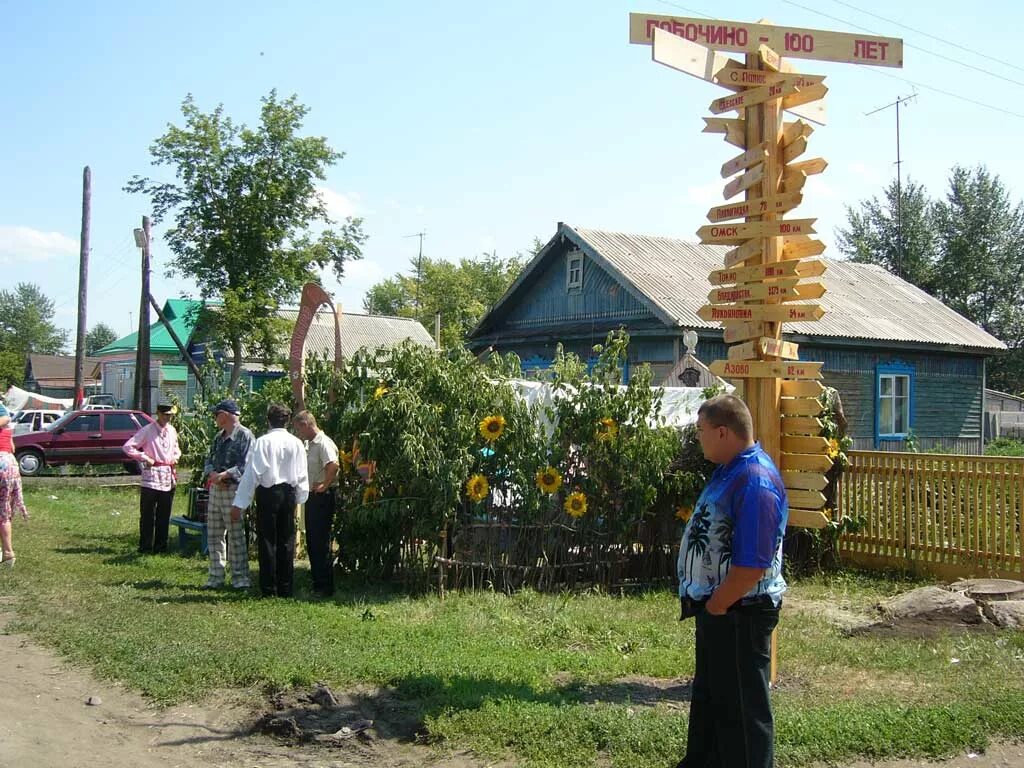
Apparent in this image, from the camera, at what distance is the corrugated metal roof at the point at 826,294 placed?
67.0 feet

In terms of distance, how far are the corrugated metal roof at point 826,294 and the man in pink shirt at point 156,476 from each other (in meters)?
10.7

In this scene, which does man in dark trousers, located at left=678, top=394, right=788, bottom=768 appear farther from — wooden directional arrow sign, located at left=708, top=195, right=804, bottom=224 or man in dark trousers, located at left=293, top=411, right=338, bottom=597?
man in dark trousers, located at left=293, top=411, right=338, bottom=597

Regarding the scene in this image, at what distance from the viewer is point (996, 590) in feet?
27.5

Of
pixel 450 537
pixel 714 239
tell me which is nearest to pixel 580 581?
pixel 450 537

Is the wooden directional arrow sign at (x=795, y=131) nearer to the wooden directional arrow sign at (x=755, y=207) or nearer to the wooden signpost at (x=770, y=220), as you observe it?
the wooden signpost at (x=770, y=220)

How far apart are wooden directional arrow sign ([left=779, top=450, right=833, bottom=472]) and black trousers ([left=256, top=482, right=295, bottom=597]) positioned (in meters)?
4.25

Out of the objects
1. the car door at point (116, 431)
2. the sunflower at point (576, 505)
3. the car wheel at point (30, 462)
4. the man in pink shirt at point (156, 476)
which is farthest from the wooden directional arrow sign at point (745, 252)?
the car wheel at point (30, 462)

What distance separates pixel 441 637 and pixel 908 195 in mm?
43733

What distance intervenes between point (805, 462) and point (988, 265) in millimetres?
41594

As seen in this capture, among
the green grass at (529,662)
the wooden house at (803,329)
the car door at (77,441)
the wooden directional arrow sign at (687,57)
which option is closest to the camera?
the green grass at (529,662)

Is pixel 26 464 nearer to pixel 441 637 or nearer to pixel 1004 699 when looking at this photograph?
pixel 441 637

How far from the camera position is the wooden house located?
67.8 feet

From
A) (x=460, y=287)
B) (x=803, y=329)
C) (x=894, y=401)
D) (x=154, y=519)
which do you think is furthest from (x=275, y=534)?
(x=460, y=287)

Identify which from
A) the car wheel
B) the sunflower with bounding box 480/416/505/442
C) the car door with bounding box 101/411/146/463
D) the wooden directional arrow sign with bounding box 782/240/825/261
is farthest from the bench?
the car wheel
